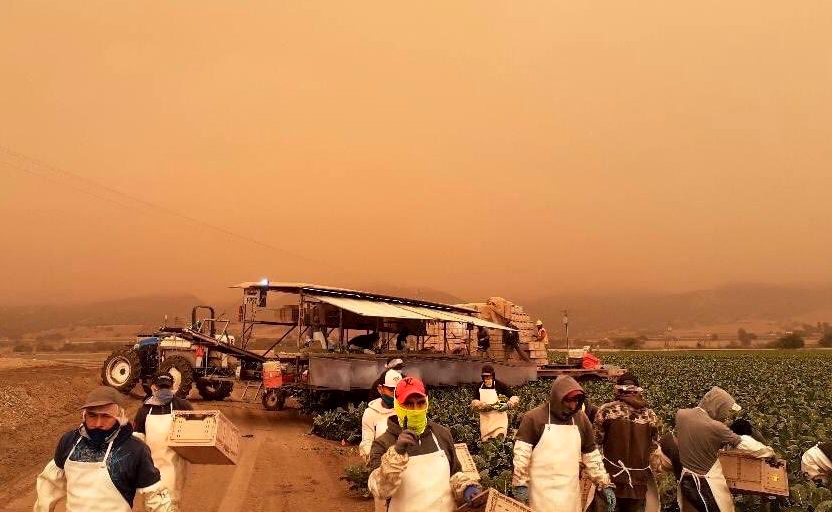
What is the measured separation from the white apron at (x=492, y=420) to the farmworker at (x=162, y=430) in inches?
224

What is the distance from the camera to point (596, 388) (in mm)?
23656

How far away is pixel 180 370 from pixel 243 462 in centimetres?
683

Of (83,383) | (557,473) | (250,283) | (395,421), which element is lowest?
(83,383)

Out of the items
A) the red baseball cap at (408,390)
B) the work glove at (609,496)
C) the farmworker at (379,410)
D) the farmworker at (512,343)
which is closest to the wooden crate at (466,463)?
the red baseball cap at (408,390)

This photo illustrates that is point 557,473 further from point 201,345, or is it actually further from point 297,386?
point 201,345

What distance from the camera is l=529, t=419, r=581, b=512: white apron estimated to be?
599 cm

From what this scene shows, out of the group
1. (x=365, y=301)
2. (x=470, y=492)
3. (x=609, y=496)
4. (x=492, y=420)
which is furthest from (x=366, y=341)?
(x=470, y=492)

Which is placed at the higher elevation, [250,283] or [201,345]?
[250,283]

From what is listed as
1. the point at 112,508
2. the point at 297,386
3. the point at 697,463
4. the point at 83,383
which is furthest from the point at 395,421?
the point at 83,383

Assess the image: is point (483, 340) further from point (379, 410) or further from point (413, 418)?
point (413, 418)

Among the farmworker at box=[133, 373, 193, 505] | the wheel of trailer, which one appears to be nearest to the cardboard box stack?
the wheel of trailer

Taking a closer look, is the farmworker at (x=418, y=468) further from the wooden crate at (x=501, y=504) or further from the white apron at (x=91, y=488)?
the white apron at (x=91, y=488)

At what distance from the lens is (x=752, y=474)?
6.39 m

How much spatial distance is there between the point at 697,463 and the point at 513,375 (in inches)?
776
